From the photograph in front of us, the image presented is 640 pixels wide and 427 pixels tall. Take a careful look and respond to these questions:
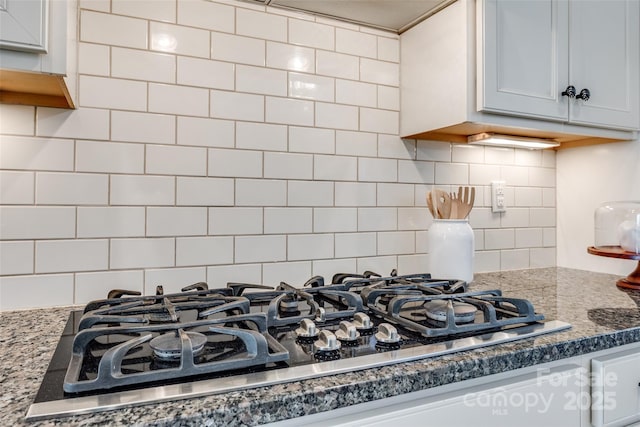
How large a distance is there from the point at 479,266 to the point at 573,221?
1.61ft

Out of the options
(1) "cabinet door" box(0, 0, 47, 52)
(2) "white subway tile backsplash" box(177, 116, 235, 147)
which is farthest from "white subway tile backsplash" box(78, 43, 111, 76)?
(1) "cabinet door" box(0, 0, 47, 52)

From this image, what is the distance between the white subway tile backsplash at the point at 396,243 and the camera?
4.76 ft

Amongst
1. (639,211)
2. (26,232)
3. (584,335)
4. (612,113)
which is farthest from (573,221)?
(26,232)

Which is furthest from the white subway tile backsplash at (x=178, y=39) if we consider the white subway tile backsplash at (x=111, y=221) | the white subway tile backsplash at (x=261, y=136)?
the white subway tile backsplash at (x=111, y=221)

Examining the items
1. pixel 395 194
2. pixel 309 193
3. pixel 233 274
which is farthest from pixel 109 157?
pixel 395 194

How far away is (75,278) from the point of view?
3.53ft

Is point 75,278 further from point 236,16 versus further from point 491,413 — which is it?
Result: point 491,413

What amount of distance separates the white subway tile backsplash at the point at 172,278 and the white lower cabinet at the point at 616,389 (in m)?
0.98

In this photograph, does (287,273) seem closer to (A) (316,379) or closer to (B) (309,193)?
(B) (309,193)

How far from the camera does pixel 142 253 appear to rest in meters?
1.14

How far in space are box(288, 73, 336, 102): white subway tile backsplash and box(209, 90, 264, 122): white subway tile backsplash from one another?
0.39ft

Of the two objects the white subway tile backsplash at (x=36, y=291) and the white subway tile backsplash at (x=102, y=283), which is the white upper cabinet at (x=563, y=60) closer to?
the white subway tile backsplash at (x=102, y=283)

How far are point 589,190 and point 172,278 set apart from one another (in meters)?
1.60

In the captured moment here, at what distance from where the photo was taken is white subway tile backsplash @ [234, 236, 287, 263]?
1.25 m
